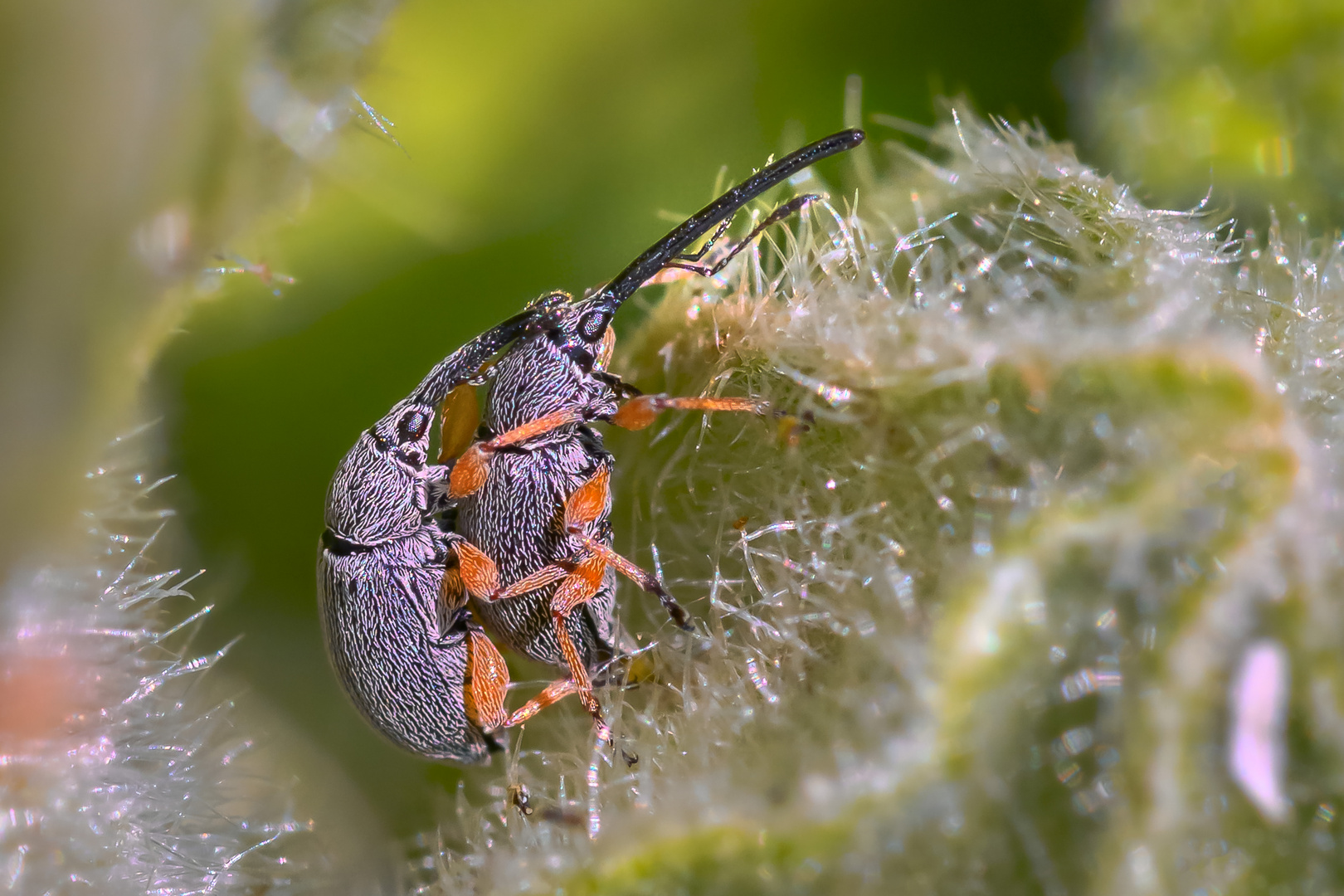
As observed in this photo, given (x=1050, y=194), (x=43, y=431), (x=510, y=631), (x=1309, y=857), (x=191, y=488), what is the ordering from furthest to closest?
(x=191, y=488) → (x=510, y=631) → (x=1050, y=194) → (x=43, y=431) → (x=1309, y=857)

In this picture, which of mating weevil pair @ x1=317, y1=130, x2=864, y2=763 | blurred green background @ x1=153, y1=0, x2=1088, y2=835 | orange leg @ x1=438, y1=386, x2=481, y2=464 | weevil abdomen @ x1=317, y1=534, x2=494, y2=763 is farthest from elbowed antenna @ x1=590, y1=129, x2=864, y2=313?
weevil abdomen @ x1=317, y1=534, x2=494, y2=763

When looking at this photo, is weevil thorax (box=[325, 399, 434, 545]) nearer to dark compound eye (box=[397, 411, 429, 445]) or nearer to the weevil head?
dark compound eye (box=[397, 411, 429, 445])

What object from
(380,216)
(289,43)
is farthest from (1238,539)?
(380,216)

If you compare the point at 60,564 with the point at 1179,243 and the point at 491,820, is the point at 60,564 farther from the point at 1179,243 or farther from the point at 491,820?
the point at 1179,243

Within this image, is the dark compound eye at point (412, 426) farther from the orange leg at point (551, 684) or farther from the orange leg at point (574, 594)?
the orange leg at point (574, 594)

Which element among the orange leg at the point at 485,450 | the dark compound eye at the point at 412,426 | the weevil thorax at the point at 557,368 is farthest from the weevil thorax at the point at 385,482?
the weevil thorax at the point at 557,368

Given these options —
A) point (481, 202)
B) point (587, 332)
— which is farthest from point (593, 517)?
point (481, 202)

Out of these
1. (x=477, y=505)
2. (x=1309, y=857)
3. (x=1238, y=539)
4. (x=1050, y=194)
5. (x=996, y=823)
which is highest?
(x=477, y=505)
